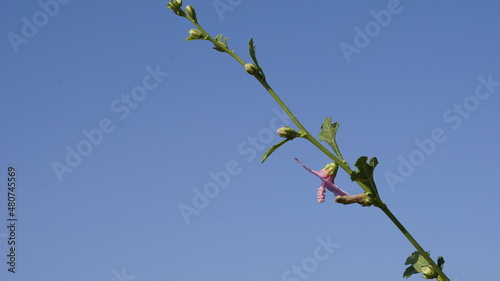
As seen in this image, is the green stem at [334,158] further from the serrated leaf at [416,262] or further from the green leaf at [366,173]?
the serrated leaf at [416,262]

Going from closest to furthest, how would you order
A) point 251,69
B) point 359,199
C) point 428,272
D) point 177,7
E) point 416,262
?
1. point 359,199
2. point 428,272
3. point 416,262
4. point 251,69
5. point 177,7

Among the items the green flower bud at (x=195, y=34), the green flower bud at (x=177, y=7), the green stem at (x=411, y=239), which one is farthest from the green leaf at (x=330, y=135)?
the green flower bud at (x=177, y=7)

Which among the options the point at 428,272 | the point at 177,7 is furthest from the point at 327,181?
the point at 177,7

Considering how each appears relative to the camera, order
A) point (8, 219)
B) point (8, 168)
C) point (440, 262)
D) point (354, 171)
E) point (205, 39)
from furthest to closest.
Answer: point (8, 168)
point (8, 219)
point (205, 39)
point (440, 262)
point (354, 171)

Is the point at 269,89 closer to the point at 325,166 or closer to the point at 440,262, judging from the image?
the point at 325,166

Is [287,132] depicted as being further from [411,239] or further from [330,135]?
[411,239]

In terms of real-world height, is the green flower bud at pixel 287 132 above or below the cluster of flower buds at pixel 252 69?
below

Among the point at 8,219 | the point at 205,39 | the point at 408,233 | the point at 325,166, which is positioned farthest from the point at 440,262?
the point at 8,219
